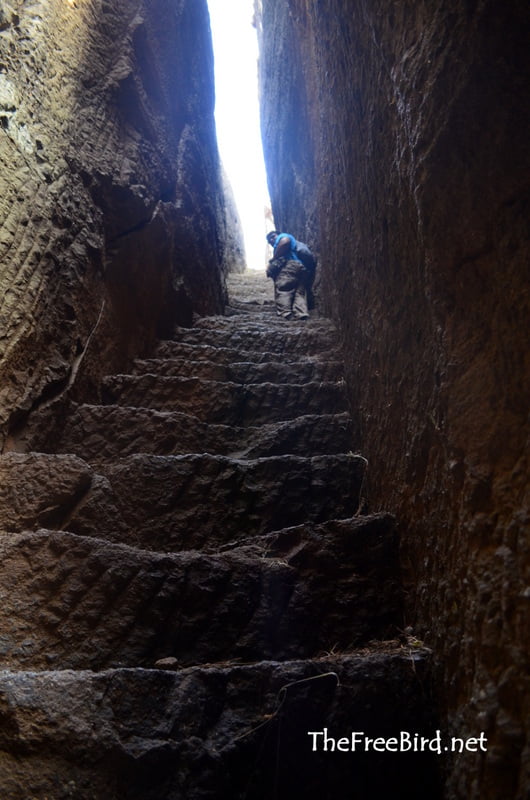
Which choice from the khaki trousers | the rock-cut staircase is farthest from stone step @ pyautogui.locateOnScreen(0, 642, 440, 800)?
the khaki trousers

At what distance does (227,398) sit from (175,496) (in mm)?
919

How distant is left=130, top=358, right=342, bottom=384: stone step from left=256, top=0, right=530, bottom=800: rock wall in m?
0.98

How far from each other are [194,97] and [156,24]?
1035 millimetres

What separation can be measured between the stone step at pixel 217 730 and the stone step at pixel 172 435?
1177 millimetres

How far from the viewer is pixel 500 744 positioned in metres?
0.91

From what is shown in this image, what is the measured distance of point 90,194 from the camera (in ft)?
9.50

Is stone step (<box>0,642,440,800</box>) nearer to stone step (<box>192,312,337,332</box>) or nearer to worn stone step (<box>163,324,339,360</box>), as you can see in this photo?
worn stone step (<box>163,324,339,360</box>)

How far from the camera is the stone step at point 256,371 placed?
3020 millimetres

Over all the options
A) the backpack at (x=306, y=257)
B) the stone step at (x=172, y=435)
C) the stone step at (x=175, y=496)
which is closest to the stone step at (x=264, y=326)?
the backpack at (x=306, y=257)

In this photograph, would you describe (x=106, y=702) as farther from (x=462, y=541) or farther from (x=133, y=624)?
(x=462, y=541)

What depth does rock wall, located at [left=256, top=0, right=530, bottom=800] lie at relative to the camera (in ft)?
3.27

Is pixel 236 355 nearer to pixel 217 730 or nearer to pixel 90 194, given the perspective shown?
pixel 90 194

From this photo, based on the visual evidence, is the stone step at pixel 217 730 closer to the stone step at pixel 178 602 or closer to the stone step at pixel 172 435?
the stone step at pixel 178 602

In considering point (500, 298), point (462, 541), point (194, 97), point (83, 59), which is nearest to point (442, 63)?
point (500, 298)
